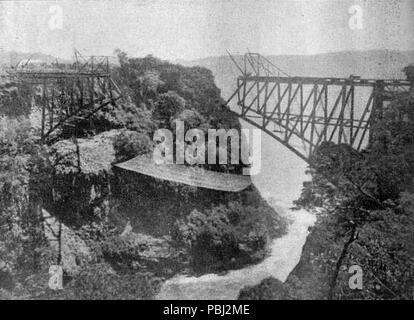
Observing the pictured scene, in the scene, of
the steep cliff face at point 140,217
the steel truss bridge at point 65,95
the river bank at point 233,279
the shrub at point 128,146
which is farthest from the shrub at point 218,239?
the steel truss bridge at point 65,95

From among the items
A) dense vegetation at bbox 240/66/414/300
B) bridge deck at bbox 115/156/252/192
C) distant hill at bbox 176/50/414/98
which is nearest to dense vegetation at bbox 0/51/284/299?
bridge deck at bbox 115/156/252/192

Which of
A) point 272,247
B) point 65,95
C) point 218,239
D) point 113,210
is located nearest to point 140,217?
point 113,210

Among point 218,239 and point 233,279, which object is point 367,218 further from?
point 218,239

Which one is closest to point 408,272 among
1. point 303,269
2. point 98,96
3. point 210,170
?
point 303,269

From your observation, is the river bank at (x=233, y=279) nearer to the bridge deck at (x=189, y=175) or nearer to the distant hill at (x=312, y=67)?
the bridge deck at (x=189, y=175)

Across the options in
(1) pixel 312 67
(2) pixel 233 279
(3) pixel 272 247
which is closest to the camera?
(2) pixel 233 279

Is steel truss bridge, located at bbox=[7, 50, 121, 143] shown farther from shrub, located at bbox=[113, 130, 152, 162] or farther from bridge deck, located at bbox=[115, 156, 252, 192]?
bridge deck, located at bbox=[115, 156, 252, 192]
